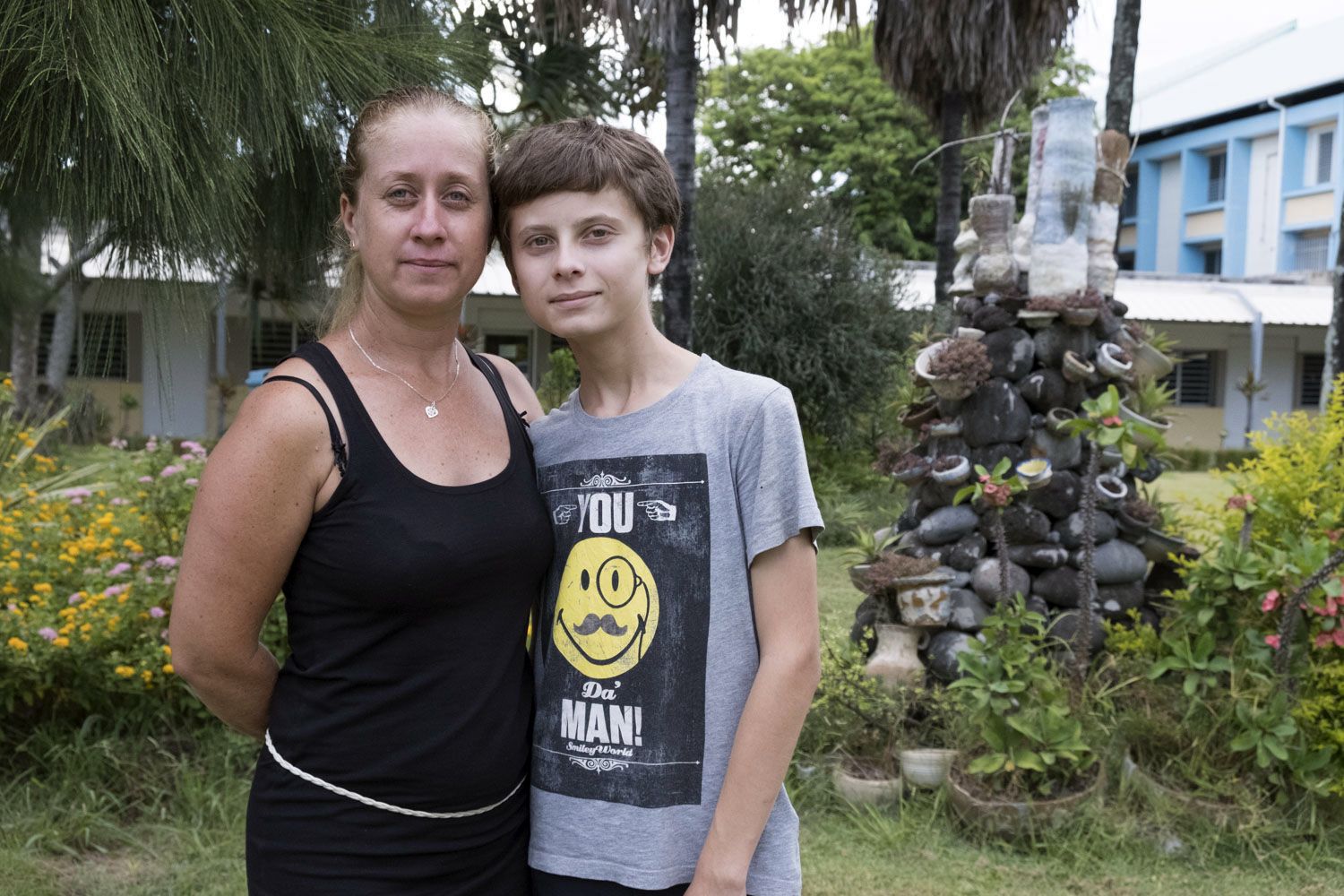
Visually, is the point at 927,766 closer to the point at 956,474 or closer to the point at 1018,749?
the point at 1018,749

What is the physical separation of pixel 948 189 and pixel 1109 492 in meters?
8.35

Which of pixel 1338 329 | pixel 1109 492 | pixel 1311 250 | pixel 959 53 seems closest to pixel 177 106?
pixel 1109 492

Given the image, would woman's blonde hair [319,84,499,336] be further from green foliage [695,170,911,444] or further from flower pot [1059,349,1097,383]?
green foliage [695,170,911,444]

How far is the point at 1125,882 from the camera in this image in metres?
3.68

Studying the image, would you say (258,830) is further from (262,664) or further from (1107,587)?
(1107,587)

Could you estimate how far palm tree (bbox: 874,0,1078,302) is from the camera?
11094 millimetres

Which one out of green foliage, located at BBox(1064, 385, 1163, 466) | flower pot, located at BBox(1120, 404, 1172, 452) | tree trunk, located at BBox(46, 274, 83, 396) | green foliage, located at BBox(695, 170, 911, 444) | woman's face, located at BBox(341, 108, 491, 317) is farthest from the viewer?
tree trunk, located at BBox(46, 274, 83, 396)

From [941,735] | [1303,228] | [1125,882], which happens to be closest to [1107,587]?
[941,735]

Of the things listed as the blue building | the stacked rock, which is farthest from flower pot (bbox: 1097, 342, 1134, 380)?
the blue building

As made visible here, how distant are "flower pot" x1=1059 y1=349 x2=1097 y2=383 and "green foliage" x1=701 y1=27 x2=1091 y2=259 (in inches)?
922

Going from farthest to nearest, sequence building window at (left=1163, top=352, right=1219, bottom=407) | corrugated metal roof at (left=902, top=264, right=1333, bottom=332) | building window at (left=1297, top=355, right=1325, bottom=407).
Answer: building window at (left=1297, top=355, right=1325, bottom=407), building window at (left=1163, top=352, right=1219, bottom=407), corrugated metal roof at (left=902, top=264, right=1333, bottom=332)

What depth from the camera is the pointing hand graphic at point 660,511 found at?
1.54 meters

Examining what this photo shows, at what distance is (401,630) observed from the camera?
1.55 metres

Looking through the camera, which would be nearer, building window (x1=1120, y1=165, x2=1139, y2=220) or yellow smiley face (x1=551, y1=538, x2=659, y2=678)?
yellow smiley face (x1=551, y1=538, x2=659, y2=678)
